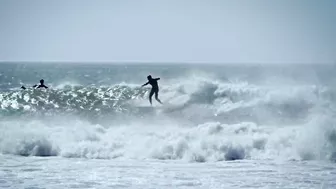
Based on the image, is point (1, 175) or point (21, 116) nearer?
point (1, 175)

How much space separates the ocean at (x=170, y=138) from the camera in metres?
11.9

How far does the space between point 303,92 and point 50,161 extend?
692 inches

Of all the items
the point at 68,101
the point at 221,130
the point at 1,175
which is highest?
the point at 68,101

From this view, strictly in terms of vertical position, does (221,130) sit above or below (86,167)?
above

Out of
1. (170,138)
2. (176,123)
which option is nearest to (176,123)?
(176,123)

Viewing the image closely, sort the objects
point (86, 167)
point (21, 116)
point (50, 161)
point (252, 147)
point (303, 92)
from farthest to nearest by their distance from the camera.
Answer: point (303, 92) → point (21, 116) → point (252, 147) → point (50, 161) → point (86, 167)

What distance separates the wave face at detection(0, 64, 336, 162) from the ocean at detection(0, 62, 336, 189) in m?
0.04

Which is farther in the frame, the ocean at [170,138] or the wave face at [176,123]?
the wave face at [176,123]

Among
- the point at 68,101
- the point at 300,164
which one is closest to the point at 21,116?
the point at 68,101

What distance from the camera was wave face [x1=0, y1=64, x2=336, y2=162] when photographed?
49.6ft

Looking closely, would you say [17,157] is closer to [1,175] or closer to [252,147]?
[1,175]

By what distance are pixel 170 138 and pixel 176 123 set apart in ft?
13.2

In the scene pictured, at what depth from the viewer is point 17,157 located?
1480 centimetres

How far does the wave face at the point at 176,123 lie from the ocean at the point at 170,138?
0.04 meters
